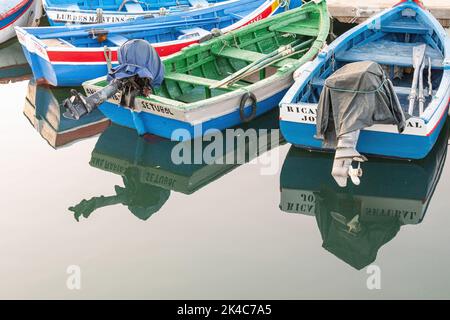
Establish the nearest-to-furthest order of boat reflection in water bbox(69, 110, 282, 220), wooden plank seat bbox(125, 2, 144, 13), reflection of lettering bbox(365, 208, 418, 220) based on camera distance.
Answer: reflection of lettering bbox(365, 208, 418, 220), boat reflection in water bbox(69, 110, 282, 220), wooden plank seat bbox(125, 2, 144, 13)

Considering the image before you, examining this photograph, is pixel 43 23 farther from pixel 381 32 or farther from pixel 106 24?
pixel 381 32

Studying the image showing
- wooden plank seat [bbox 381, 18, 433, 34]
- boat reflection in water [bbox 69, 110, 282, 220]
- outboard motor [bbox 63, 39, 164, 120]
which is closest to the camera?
boat reflection in water [bbox 69, 110, 282, 220]

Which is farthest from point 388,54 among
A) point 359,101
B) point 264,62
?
point 359,101

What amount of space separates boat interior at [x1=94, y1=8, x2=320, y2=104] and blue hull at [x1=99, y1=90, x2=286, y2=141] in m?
0.36

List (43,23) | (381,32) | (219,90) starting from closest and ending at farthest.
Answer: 1. (219,90)
2. (381,32)
3. (43,23)

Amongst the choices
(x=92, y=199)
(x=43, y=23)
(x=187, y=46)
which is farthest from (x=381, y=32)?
(x=43, y=23)

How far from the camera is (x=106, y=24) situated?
38.1 ft

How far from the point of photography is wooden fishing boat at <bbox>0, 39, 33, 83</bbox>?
1261cm

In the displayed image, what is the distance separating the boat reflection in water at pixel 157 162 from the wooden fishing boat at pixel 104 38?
4.35ft

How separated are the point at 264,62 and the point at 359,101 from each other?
2.89m

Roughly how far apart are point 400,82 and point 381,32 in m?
1.35

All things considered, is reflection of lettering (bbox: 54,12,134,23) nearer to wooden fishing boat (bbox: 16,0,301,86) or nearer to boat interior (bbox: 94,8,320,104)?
wooden fishing boat (bbox: 16,0,301,86)

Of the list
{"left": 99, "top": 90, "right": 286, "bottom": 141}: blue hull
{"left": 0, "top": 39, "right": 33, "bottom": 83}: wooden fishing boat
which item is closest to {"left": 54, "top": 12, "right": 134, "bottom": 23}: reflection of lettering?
{"left": 0, "top": 39, "right": 33, "bottom": 83}: wooden fishing boat

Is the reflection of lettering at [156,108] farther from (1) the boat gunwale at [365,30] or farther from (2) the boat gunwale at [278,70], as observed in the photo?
(1) the boat gunwale at [365,30]
